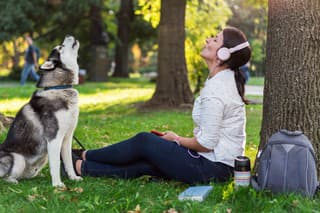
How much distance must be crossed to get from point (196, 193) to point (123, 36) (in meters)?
27.0

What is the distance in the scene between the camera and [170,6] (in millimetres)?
12047

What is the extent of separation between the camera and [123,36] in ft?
100

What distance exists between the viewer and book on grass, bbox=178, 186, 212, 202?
4.09 meters

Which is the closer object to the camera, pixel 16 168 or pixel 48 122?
pixel 48 122

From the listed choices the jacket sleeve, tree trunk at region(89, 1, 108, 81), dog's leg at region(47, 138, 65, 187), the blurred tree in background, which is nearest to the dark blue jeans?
the jacket sleeve

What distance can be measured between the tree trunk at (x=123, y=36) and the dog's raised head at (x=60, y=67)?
25.1 metres

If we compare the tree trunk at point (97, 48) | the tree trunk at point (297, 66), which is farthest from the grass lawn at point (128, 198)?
the tree trunk at point (97, 48)

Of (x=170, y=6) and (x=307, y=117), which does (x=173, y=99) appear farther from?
(x=307, y=117)

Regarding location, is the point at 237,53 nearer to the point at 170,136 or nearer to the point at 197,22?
the point at 170,136

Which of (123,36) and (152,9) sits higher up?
(152,9)

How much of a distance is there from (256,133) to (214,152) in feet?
15.8

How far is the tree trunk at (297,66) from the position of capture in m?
4.50

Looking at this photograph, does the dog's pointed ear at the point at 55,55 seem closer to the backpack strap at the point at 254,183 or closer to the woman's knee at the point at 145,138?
the woman's knee at the point at 145,138

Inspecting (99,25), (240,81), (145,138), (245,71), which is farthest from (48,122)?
(99,25)
